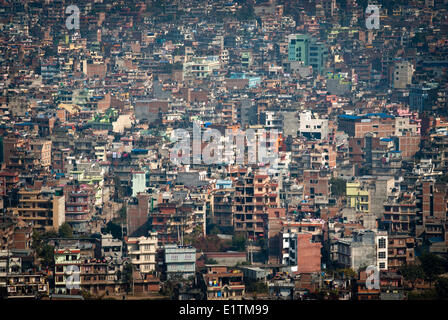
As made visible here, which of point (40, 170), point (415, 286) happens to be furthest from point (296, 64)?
point (415, 286)

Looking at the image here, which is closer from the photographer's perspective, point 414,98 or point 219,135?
point 219,135

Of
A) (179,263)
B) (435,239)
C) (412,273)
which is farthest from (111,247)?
(435,239)

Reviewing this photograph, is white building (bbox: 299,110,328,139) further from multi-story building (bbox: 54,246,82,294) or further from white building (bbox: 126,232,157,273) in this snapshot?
multi-story building (bbox: 54,246,82,294)

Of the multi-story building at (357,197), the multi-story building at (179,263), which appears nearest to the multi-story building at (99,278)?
the multi-story building at (179,263)

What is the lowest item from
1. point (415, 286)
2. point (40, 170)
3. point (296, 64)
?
point (415, 286)
